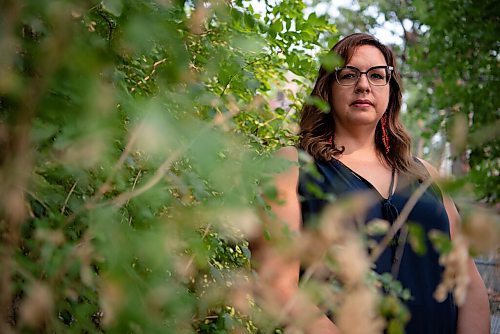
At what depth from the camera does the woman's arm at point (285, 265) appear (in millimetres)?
767

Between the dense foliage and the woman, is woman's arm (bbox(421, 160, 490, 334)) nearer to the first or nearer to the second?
the woman

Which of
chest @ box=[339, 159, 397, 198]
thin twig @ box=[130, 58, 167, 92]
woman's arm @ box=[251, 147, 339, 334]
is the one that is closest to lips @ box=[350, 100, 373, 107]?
chest @ box=[339, 159, 397, 198]

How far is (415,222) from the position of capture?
7.37 feet

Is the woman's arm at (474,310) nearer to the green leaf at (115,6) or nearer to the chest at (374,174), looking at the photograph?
the chest at (374,174)

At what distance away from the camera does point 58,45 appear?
24.8 inches

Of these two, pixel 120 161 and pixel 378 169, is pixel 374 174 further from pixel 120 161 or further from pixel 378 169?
pixel 120 161

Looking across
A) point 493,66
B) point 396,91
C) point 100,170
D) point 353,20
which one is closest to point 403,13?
point 353,20

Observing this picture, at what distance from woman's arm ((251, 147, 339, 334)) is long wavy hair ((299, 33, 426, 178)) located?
0.26 m

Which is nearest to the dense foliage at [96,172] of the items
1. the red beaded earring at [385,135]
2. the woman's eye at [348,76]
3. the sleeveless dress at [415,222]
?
the sleeveless dress at [415,222]

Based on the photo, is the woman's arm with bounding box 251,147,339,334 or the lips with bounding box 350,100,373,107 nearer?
the woman's arm with bounding box 251,147,339,334

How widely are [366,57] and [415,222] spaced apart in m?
0.66

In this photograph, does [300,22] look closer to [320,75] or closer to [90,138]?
[320,75]

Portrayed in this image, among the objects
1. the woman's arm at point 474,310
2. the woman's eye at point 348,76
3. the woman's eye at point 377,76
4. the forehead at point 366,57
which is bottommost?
the woman's arm at point 474,310

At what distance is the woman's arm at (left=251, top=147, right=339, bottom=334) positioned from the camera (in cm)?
77
